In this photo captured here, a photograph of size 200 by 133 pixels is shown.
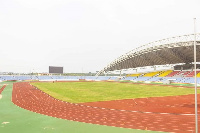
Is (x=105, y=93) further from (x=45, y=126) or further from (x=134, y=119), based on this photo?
(x=45, y=126)

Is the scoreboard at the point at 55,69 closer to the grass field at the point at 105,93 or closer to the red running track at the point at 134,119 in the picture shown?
the grass field at the point at 105,93

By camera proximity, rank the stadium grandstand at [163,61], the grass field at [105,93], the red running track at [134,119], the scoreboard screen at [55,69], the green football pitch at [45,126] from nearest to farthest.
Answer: the green football pitch at [45,126], the red running track at [134,119], the grass field at [105,93], the stadium grandstand at [163,61], the scoreboard screen at [55,69]

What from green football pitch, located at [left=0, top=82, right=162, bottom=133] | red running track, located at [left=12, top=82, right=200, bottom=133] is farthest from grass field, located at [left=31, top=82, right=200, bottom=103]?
green football pitch, located at [left=0, top=82, right=162, bottom=133]

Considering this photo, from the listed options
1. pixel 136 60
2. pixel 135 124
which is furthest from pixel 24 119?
pixel 136 60

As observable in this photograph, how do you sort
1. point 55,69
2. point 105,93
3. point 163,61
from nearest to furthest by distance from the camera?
point 105,93, point 163,61, point 55,69

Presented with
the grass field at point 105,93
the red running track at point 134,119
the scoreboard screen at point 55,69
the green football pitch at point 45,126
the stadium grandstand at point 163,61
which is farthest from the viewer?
the scoreboard screen at point 55,69

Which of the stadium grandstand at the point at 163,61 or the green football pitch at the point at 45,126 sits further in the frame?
the stadium grandstand at the point at 163,61

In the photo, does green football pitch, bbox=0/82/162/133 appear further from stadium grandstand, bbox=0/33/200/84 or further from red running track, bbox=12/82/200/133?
stadium grandstand, bbox=0/33/200/84

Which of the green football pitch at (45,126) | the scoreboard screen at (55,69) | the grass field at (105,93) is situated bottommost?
the green football pitch at (45,126)

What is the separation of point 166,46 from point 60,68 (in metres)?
58.8

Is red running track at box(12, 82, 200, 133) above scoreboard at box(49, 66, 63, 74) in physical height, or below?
below

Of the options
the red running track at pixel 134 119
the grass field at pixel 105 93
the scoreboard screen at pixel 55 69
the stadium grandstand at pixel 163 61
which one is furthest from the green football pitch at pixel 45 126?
the scoreboard screen at pixel 55 69

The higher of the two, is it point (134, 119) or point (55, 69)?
point (55, 69)

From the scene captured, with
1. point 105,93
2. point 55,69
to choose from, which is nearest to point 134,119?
point 105,93
